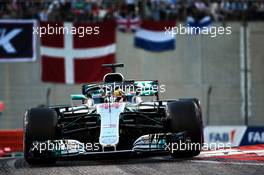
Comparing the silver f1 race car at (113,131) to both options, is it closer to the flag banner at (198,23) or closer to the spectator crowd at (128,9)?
the spectator crowd at (128,9)

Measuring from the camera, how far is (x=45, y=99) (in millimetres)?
29141

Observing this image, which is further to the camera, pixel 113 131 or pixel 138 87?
pixel 138 87

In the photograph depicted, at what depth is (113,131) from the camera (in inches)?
459

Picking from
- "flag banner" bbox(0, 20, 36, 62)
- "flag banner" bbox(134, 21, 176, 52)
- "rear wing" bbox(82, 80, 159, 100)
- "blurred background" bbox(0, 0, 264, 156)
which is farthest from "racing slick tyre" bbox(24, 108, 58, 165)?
"flag banner" bbox(134, 21, 176, 52)

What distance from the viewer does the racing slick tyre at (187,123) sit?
464 inches

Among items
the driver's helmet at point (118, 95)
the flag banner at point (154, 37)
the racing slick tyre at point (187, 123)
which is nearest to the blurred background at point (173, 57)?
the flag banner at point (154, 37)

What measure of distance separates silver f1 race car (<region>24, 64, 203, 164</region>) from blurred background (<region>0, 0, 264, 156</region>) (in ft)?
54.3

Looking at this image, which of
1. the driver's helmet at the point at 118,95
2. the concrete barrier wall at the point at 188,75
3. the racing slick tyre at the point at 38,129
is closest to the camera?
the racing slick tyre at the point at 38,129

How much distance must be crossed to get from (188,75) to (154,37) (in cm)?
188
